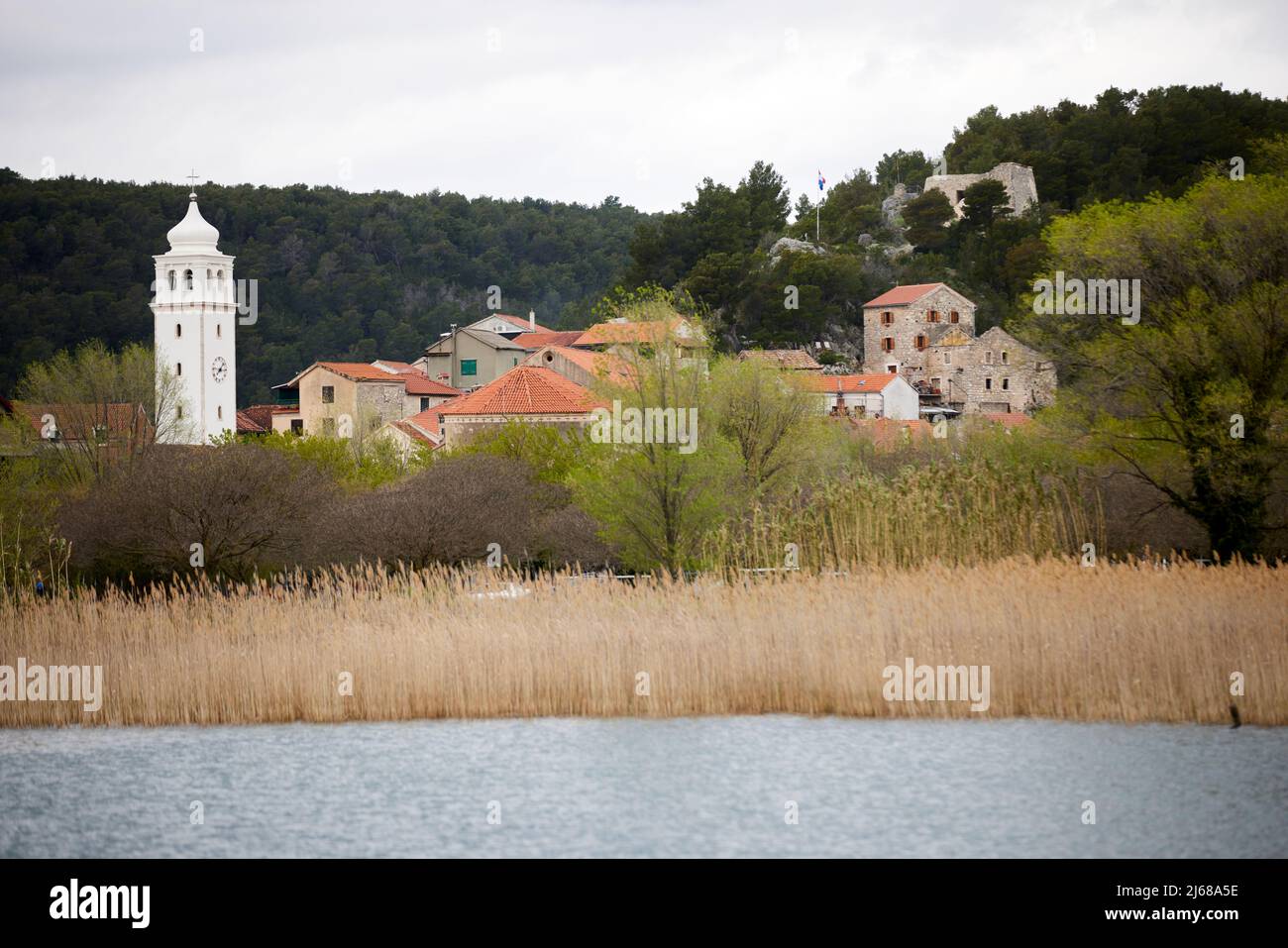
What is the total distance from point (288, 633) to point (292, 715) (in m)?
1.61

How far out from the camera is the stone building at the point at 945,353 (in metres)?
91.1

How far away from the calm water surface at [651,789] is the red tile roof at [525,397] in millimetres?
→ 39981

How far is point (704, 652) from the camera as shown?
19125 millimetres

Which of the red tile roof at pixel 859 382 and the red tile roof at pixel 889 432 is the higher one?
the red tile roof at pixel 859 382

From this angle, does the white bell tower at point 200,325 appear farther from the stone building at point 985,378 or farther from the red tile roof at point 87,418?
the stone building at point 985,378

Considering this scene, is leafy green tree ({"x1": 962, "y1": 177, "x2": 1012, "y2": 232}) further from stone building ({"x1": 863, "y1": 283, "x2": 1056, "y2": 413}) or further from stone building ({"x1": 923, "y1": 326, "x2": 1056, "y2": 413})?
stone building ({"x1": 923, "y1": 326, "x2": 1056, "y2": 413})

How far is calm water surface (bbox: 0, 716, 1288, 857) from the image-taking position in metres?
13.9

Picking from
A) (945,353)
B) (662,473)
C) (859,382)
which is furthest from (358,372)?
(662,473)

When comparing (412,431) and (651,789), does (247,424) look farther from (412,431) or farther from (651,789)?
(651,789)

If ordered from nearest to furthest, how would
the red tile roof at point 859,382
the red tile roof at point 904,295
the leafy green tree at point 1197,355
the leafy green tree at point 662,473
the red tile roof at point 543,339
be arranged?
the leafy green tree at point 662,473, the leafy green tree at point 1197,355, the red tile roof at point 859,382, the red tile roof at point 543,339, the red tile roof at point 904,295

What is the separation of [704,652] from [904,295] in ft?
267

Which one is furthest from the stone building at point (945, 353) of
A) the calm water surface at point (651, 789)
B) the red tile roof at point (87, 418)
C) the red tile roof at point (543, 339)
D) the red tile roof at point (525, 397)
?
the calm water surface at point (651, 789)

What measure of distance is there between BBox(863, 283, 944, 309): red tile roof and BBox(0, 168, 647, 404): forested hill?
3110 centimetres
